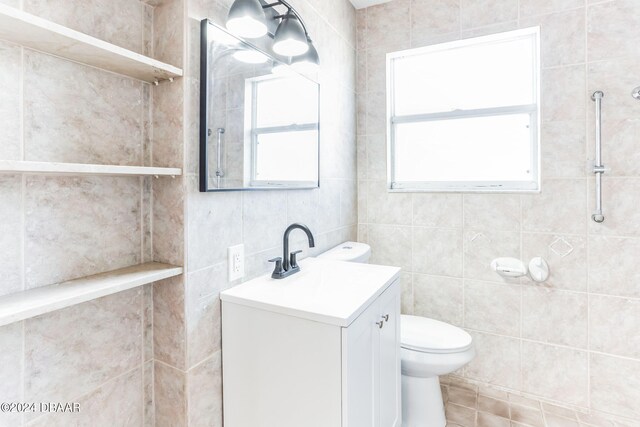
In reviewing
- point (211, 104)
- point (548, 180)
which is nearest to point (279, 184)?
point (211, 104)

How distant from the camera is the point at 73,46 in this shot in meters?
0.82

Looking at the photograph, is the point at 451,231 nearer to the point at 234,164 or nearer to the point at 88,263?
the point at 234,164

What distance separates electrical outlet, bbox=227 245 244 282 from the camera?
1235 mm

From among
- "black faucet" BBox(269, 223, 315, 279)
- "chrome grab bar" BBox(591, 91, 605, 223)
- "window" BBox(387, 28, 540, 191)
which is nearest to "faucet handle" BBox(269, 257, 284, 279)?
"black faucet" BBox(269, 223, 315, 279)

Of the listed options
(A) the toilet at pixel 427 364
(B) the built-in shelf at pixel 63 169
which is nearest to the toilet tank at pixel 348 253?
(A) the toilet at pixel 427 364

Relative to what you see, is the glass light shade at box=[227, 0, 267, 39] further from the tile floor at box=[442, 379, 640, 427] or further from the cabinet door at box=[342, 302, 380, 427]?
the tile floor at box=[442, 379, 640, 427]

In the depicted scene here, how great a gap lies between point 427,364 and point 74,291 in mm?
1514

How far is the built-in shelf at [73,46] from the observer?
692 millimetres

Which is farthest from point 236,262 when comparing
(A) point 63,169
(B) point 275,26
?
(B) point 275,26

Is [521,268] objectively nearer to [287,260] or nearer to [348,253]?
[348,253]

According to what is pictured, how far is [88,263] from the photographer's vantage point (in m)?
0.96

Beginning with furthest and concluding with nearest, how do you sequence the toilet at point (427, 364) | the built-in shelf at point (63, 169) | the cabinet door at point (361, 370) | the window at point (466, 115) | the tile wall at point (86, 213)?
the window at point (466, 115) → the toilet at point (427, 364) → the cabinet door at point (361, 370) → the tile wall at point (86, 213) → the built-in shelf at point (63, 169)

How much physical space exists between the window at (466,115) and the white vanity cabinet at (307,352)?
47.9 inches

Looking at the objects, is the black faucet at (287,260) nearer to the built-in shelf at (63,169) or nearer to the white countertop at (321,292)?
the white countertop at (321,292)
